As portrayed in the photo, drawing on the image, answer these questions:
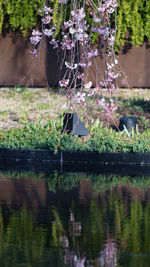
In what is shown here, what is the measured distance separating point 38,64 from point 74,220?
1350 cm

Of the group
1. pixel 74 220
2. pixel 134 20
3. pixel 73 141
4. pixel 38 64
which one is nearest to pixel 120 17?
pixel 134 20

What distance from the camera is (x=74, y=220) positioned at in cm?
727

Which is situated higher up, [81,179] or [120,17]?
[120,17]

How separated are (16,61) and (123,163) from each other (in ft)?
30.4

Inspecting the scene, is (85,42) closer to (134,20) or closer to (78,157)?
(78,157)

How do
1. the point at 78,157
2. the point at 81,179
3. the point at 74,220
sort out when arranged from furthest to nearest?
the point at 78,157 → the point at 81,179 → the point at 74,220

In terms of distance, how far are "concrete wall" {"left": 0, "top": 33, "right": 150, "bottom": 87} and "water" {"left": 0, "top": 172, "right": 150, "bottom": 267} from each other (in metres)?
9.83

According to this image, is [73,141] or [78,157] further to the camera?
[73,141]

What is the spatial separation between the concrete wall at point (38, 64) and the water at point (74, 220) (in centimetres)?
983

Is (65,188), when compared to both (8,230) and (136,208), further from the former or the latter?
(8,230)

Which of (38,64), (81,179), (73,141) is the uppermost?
(38,64)

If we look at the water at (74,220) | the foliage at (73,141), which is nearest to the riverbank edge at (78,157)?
the foliage at (73,141)

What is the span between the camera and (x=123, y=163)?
1211cm

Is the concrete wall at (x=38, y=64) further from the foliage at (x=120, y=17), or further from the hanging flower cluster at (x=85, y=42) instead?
the hanging flower cluster at (x=85, y=42)
